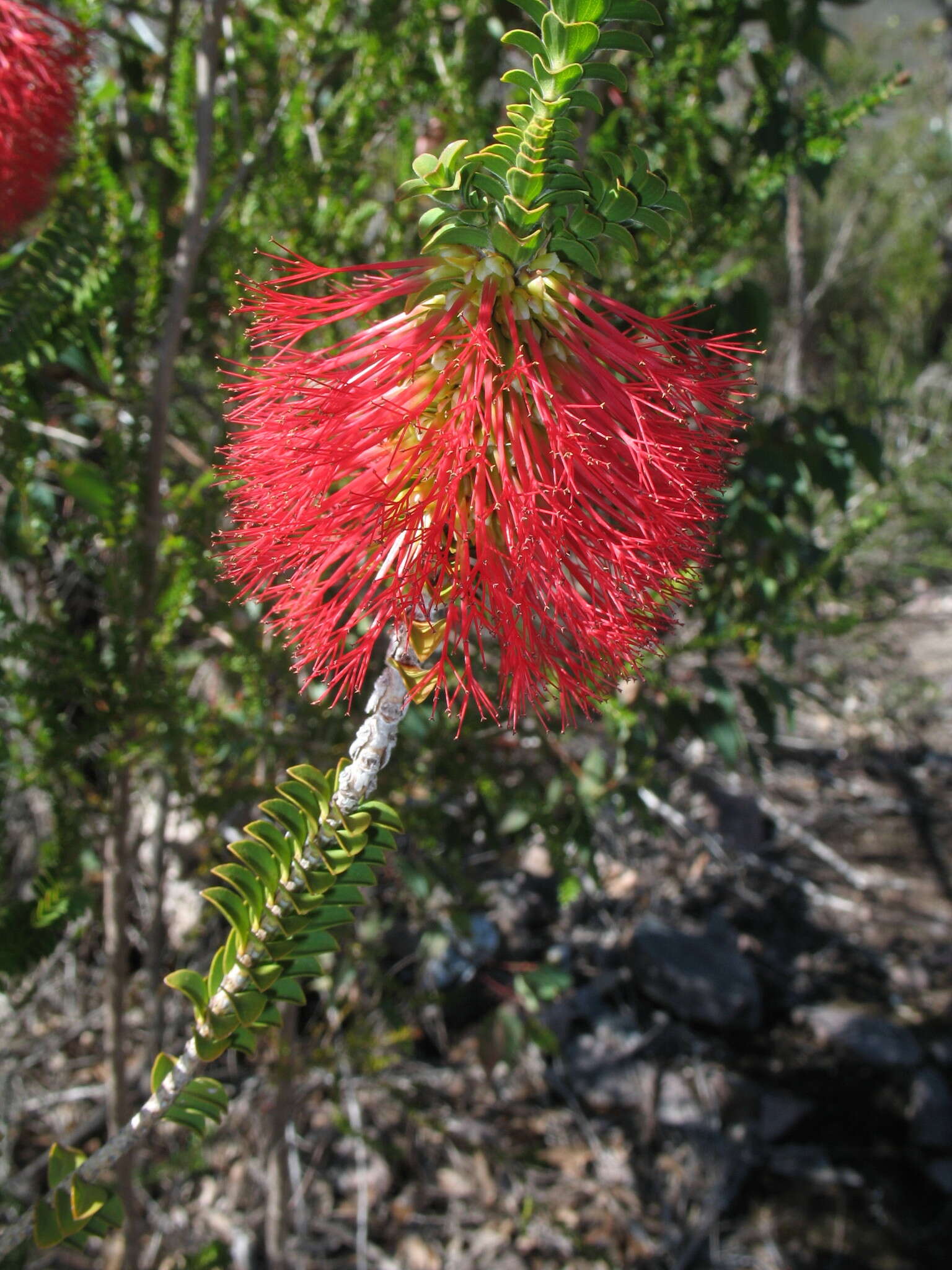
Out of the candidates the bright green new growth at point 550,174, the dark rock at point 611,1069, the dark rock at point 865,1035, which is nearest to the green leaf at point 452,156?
the bright green new growth at point 550,174

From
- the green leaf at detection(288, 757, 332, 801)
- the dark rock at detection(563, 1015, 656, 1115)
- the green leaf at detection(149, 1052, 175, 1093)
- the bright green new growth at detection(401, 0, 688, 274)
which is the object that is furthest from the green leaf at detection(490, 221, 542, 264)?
the dark rock at detection(563, 1015, 656, 1115)

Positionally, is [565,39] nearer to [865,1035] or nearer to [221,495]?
[221,495]

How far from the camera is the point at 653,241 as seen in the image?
1123 millimetres

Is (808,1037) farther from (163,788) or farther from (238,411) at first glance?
(238,411)

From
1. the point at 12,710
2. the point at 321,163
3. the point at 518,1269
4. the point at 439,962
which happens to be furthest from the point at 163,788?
the point at 518,1269

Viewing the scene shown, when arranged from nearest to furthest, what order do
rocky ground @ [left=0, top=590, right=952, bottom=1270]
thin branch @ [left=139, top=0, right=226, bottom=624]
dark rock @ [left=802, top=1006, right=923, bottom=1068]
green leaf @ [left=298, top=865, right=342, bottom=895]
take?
green leaf @ [left=298, top=865, right=342, bottom=895]
thin branch @ [left=139, top=0, right=226, bottom=624]
rocky ground @ [left=0, top=590, right=952, bottom=1270]
dark rock @ [left=802, top=1006, right=923, bottom=1068]

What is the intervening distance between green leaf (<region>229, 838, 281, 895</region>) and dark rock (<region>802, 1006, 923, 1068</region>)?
2.51 meters

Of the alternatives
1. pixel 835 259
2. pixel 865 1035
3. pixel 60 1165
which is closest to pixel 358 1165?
pixel 865 1035

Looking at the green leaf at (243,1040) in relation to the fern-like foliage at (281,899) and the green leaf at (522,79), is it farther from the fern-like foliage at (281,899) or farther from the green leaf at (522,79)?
the green leaf at (522,79)

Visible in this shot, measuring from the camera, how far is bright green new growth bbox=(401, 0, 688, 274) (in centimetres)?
48

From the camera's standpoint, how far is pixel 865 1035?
100 inches

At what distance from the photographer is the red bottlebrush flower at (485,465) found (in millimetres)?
589

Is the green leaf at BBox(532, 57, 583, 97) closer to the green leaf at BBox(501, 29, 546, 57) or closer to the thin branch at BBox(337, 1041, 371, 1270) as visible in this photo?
the green leaf at BBox(501, 29, 546, 57)

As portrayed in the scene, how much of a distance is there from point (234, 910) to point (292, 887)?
45mm
